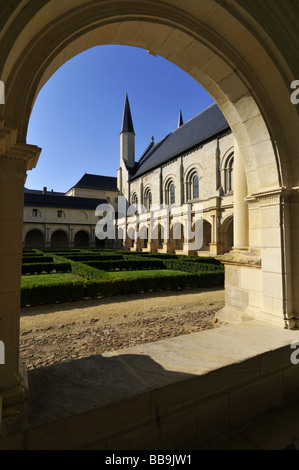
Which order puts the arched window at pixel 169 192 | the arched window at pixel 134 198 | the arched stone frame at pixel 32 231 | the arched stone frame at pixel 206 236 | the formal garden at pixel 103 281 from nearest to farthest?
the formal garden at pixel 103 281 → the arched stone frame at pixel 206 236 → the arched window at pixel 169 192 → the arched stone frame at pixel 32 231 → the arched window at pixel 134 198

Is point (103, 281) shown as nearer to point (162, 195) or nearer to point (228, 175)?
point (228, 175)

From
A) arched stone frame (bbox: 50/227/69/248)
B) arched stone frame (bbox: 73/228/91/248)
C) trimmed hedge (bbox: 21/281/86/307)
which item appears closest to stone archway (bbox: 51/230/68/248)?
arched stone frame (bbox: 50/227/69/248)

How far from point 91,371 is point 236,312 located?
2420 millimetres

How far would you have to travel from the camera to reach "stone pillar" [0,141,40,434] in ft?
4.61

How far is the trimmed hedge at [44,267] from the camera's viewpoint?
1082 centimetres

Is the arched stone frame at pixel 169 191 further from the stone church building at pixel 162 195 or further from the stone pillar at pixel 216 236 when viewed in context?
the stone pillar at pixel 216 236

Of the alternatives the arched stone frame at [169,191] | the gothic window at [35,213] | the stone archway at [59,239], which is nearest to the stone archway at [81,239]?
the stone archway at [59,239]

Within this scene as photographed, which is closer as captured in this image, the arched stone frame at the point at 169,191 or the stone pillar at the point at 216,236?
the stone pillar at the point at 216,236

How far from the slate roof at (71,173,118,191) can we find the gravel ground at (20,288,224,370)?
39205 mm

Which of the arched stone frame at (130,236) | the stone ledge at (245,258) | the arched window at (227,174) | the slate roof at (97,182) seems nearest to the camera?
the stone ledge at (245,258)

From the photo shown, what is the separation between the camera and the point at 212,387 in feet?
5.31
